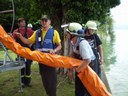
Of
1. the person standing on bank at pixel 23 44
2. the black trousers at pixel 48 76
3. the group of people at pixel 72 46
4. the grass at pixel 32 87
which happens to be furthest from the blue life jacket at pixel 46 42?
the grass at pixel 32 87

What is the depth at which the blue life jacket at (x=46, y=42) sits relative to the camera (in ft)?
17.9

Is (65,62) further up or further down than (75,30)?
further down

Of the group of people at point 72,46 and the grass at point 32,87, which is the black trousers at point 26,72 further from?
the group of people at point 72,46

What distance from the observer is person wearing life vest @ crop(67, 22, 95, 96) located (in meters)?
4.64

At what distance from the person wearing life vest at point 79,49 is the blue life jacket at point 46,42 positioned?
0.50 metres

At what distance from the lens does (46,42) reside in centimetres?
546

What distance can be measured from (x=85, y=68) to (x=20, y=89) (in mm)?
2714

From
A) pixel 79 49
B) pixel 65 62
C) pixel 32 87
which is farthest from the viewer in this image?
pixel 32 87

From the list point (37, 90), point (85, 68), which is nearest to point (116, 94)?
point (37, 90)

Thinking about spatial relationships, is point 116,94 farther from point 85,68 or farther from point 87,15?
point 85,68

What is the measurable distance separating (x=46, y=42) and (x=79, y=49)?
2.88 feet

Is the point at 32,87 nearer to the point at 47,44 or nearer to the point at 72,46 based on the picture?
the point at 47,44

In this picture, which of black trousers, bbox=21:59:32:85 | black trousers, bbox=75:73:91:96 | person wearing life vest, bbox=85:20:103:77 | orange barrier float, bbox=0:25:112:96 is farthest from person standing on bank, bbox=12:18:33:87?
black trousers, bbox=75:73:91:96

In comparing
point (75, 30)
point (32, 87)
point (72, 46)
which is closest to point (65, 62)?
point (72, 46)
